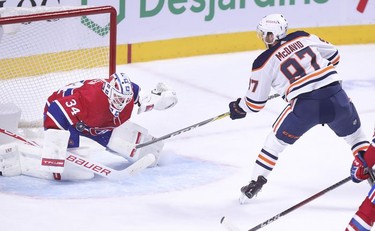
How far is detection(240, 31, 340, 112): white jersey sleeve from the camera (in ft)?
16.5

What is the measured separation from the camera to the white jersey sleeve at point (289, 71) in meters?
5.02

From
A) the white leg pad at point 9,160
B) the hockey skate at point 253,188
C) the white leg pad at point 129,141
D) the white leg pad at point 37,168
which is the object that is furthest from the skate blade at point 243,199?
the white leg pad at point 9,160

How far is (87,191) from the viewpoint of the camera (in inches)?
207

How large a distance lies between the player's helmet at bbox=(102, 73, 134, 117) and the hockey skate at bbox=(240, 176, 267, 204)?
0.75m

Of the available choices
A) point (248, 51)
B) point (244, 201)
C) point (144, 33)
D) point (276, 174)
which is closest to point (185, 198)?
point (244, 201)

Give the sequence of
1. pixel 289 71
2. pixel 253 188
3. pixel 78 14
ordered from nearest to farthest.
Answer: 1. pixel 289 71
2. pixel 253 188
3. pixel 78 14

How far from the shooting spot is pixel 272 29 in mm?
5066

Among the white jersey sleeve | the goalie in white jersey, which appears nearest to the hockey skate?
the goalie in white jersey

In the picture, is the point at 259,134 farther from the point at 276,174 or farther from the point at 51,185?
the point at 51,185

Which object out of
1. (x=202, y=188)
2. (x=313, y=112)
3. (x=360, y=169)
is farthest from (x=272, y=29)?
(x=360, y=169)

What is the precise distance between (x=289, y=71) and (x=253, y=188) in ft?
1.88

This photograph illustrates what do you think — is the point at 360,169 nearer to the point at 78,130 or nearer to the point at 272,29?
the point at 272,29

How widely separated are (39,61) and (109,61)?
1.40 ft

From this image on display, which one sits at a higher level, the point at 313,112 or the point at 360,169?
the point at 360,169
